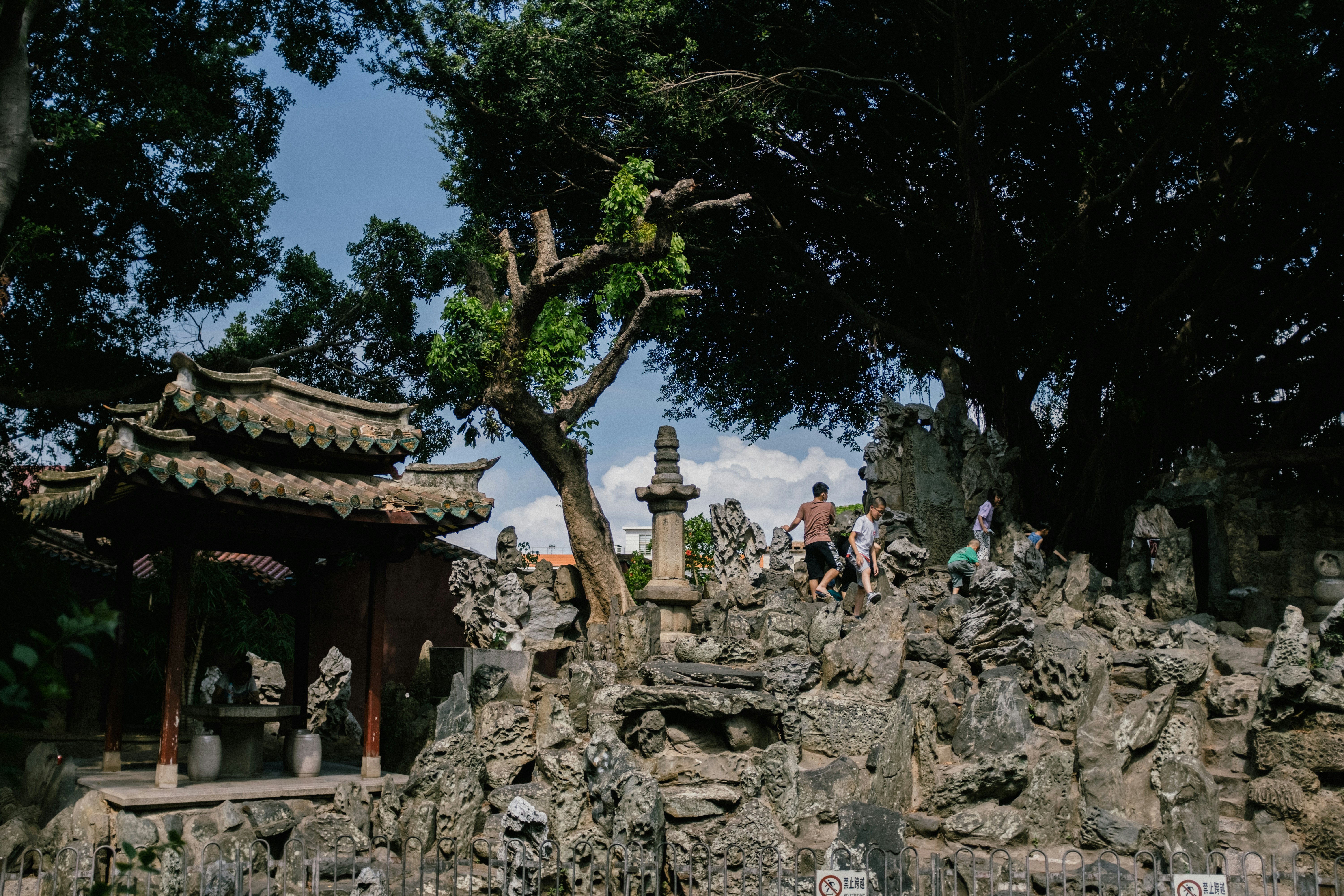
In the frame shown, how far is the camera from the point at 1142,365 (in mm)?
17109

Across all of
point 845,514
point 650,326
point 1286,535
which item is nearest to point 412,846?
point 650,326

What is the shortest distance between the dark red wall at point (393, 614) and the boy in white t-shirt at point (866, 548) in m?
7.01

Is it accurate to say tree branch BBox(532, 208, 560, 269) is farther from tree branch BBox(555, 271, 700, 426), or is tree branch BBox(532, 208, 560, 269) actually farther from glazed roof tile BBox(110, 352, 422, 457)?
glazed roof tile BBox(110, 352, 422, 457)

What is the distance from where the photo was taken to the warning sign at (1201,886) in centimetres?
573

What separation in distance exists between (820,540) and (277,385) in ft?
23.8

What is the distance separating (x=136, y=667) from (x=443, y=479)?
23.8 ft

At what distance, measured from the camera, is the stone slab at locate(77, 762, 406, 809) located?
27.3 ft

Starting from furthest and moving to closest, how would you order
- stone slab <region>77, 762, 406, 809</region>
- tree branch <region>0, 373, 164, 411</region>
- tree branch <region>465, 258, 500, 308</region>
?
tree branch <region>465, 258, 500, 308</region> → tree branch <region>0, 373, 164, 411</region> → stone slab <region>77, 762, 406, 809</region>

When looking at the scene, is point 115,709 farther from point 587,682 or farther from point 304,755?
point 587,682

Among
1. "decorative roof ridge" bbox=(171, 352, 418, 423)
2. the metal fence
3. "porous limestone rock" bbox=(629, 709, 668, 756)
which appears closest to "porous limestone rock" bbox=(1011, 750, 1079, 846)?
the metal fence

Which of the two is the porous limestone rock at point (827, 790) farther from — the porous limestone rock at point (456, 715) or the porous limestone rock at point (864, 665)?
the porous limestone rock at point (456, 715)

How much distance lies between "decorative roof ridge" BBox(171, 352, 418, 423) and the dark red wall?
7590 millimetres

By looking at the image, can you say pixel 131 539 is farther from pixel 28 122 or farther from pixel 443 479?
pixel 28 122

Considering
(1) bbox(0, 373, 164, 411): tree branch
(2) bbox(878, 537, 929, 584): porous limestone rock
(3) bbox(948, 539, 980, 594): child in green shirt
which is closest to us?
(1) bbox(0, 373, 164, 411): tree branch
